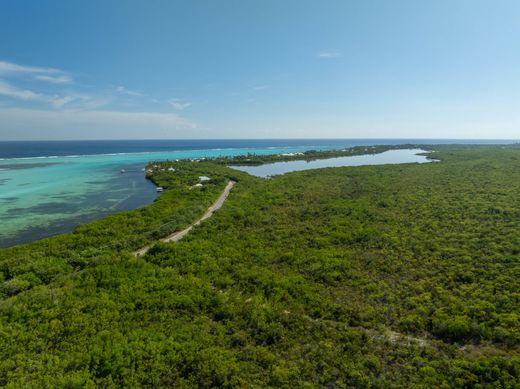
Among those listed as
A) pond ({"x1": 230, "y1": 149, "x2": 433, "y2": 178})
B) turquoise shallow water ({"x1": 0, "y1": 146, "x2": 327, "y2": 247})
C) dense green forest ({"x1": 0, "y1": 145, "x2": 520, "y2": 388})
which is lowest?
dense green forest ({"x1": 0, "y1": 145, "x2": 520, "y2": 388})

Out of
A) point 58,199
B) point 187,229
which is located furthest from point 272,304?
point 58,199

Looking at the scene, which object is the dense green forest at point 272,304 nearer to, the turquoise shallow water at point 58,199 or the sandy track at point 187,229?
the sandy track at point 187,229

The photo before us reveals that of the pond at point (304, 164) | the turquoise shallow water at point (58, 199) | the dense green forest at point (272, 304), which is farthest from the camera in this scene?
the pond at point (304, 164)

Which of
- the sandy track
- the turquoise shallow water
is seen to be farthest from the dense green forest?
the turquoise shallow water

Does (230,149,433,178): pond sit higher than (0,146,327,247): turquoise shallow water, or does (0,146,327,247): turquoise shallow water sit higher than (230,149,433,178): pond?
(230,149,433,178): pond

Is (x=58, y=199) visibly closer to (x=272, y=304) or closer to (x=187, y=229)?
(x=187, y=229)

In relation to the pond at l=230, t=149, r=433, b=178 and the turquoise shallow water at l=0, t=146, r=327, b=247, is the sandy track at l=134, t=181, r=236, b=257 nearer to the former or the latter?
the turquoise shallow water at l=0, t=146, r=327, b=247

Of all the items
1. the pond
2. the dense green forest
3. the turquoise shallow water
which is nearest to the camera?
the dense green forest

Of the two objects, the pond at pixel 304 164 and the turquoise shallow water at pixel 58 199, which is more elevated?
the pond at pixel 304 164

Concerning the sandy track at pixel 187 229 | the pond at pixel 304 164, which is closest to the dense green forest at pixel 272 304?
the sandy track at pixel 187 229
